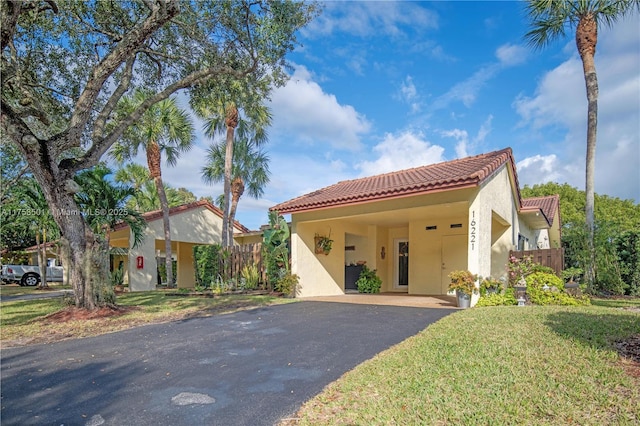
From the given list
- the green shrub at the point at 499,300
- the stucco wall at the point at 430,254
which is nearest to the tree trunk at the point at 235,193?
the stucco wall at the point at 430,254

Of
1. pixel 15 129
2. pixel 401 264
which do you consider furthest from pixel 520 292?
pixel 15 129

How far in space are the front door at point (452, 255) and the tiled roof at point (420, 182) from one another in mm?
2823

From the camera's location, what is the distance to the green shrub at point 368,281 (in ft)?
46.1

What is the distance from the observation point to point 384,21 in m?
10.1

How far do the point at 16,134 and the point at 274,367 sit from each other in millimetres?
6672

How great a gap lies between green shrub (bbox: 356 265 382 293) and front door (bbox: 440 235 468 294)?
2.50 metres

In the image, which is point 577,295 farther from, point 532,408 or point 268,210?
point 268,210

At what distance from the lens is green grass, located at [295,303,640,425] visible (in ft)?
9.14

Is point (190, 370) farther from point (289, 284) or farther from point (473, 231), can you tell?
point (289, 284)

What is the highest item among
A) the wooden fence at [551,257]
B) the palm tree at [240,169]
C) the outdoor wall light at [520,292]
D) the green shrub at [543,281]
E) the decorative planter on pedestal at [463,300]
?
the palm tree at [240,169]

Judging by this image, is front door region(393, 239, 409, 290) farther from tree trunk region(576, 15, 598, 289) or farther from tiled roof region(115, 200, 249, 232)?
tiled roof region(115, 200, 249, 232)

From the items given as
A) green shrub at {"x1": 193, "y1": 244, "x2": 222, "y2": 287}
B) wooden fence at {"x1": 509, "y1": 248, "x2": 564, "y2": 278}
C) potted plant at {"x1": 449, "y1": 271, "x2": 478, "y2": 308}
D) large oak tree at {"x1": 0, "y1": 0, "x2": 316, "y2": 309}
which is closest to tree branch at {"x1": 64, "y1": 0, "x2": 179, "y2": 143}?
large oak tree at {"x1": 0, "y1": 0, "x2": 316, "y2": 309}

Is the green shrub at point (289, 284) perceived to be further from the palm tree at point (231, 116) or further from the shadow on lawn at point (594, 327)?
the shadow on lawn at point (594, 327)

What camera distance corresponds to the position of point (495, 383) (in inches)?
132
